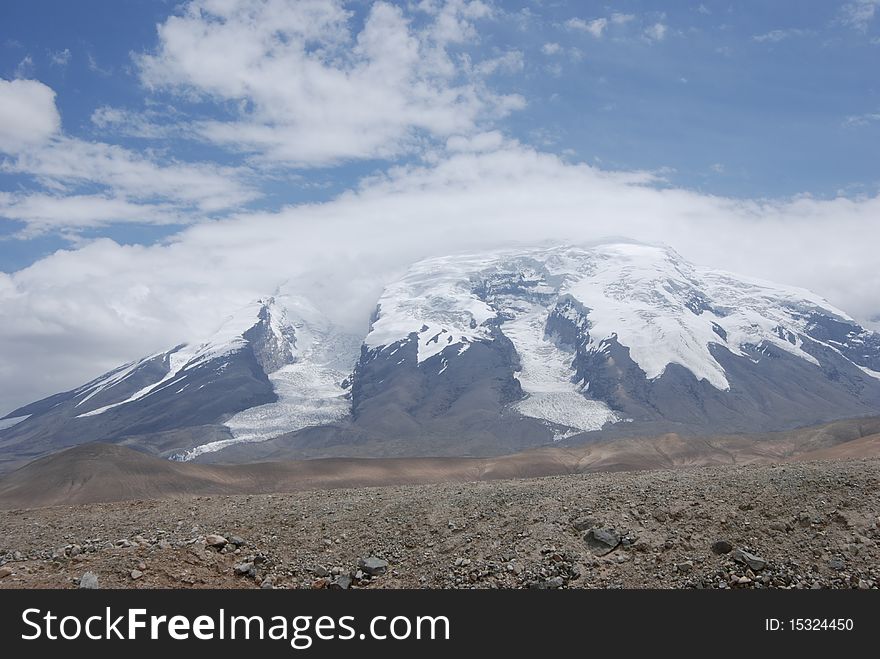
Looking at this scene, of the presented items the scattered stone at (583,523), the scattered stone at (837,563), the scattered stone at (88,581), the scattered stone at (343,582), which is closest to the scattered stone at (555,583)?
the scattered stone at (583,523)

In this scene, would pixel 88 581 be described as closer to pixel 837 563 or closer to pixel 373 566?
pixel 373 566

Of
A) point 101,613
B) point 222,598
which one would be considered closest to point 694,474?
point 222,598

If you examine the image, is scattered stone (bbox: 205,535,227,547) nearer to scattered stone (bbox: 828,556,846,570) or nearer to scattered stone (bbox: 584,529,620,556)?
scattered stone (bbox: 584,529,620,556)

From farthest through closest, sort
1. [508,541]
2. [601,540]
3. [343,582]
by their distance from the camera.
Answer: [508,541], [601,540], [343,582]

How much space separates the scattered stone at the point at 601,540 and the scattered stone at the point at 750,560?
3.06 m

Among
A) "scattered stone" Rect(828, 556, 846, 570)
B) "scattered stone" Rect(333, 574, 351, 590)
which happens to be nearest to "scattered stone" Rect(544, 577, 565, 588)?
"scattered stone" Rect(333, 574, 351, 590)

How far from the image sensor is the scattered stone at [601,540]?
21109mm

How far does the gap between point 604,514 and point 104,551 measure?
1380 cm

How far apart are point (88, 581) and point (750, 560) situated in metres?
16.0

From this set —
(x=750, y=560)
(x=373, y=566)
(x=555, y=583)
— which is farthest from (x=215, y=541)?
(x=750, y=560)

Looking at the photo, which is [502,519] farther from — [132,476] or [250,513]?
[132,476]

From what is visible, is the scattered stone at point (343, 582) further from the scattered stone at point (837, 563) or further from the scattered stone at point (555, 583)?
the scattered stone at point (837, 563)

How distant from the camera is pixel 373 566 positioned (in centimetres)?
2102

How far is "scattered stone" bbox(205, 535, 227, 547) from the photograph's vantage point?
2162 cm
